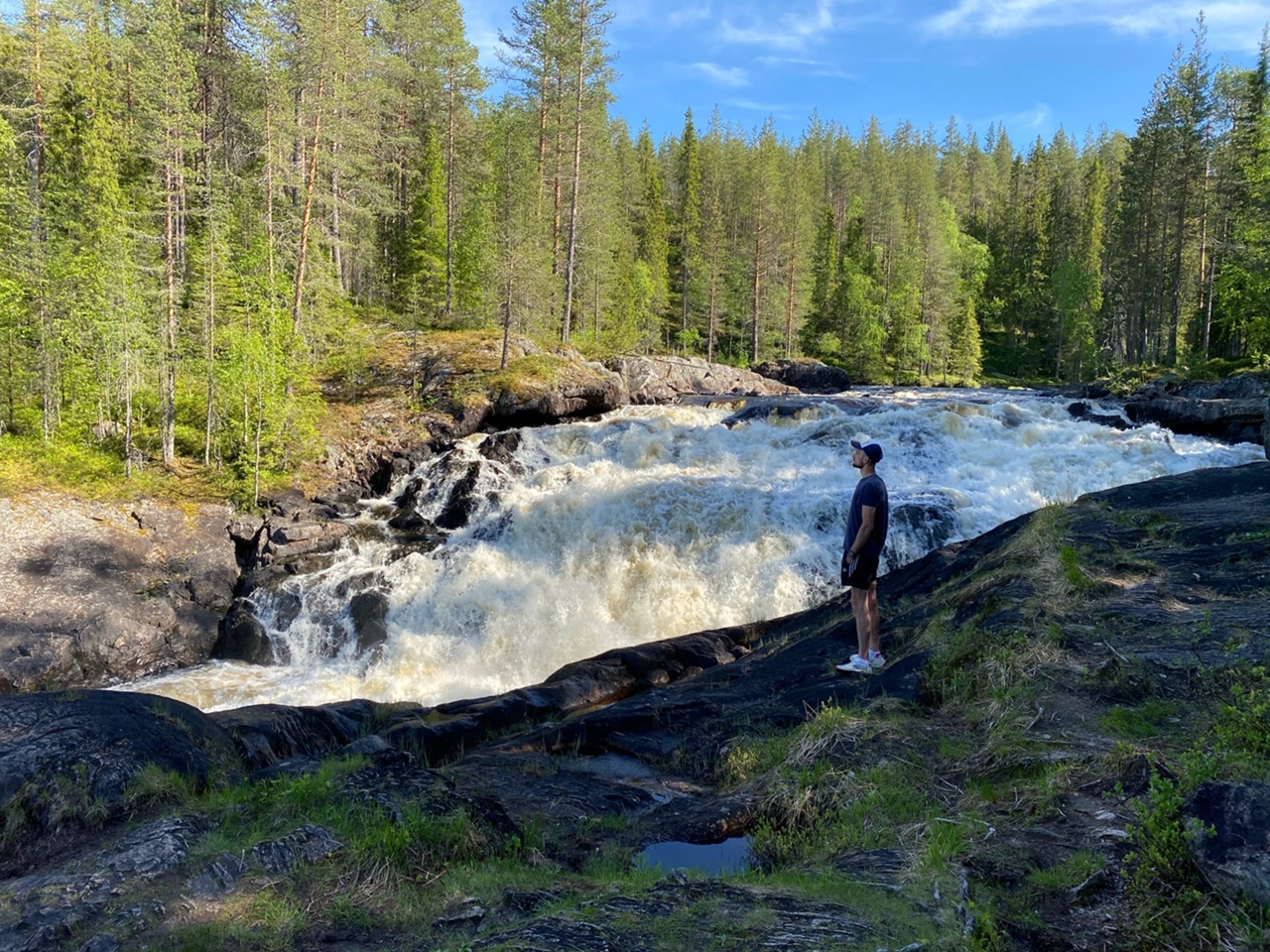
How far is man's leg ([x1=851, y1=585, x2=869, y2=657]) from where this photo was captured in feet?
24.0

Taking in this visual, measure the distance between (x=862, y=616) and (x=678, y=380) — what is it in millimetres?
24827

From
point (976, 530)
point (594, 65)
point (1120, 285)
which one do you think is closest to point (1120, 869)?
point (976, 530)

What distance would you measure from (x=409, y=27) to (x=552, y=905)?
4125 centimetres

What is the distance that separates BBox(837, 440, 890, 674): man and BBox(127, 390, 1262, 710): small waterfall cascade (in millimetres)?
6567

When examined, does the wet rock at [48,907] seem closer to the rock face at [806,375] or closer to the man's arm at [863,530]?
the man's arm at [863,530]

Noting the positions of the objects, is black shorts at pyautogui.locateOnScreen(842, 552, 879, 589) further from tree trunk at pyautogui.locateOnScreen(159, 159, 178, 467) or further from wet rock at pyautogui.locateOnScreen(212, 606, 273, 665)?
tree trunk at pyautogui.locateOnScreen(159, 159, 178, 467)

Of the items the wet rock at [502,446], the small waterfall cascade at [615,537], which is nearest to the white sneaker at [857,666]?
the small waterfall cascade at [615,537]

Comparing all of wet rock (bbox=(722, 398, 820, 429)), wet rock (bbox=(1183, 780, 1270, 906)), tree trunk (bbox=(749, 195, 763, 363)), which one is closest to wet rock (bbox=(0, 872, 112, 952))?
wet rock (bbox=(1183, 780, 1270, 906))

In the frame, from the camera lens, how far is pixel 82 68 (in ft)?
76.7

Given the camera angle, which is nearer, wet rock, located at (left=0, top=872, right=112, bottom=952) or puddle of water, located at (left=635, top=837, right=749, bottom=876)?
wet rock, located at (left=0, top=872, right=112, bottom=952)

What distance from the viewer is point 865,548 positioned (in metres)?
7.13

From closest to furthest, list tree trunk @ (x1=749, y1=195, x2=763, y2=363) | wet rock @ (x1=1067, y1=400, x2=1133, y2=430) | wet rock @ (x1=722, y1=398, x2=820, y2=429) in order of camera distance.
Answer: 1. wet rock @ (x1=1067, y1=400, x2=1133, y2=430)
2. wet rock @ (x1=722, y1=398, x2=820, y2=429)
3. tree trunk @ (x1=749, y1=195, x2=763, y2=363)

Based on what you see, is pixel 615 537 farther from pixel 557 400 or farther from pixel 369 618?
pixel 557 400

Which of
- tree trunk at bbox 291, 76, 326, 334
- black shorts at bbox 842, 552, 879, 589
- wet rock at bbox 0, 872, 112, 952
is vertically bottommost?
wet rock at bbox 0, 872, 112, 952
